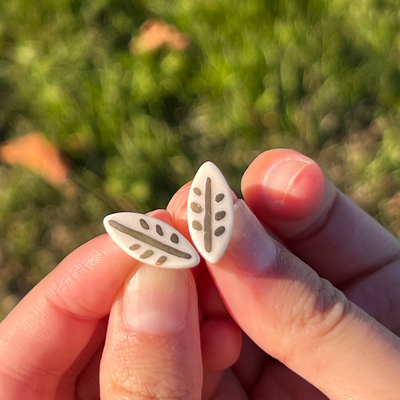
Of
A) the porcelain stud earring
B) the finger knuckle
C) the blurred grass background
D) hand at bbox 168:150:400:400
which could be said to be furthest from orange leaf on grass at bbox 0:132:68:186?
the finger knuckle

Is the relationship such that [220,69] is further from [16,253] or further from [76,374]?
[76,374]

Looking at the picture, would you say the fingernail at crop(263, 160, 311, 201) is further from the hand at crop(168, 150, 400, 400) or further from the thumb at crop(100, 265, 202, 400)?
the thumb at crop(100, 265, 202, 400)

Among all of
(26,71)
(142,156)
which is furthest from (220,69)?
(26,71)

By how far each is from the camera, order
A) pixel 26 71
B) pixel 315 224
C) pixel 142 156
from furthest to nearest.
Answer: pixel 26 71 < pixel 142 156 < pixel 315 224

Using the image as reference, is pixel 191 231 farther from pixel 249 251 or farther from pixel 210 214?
pixel 249 251

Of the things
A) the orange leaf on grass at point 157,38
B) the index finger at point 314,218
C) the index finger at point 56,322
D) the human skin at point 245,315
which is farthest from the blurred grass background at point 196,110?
the index finger at point 56,322

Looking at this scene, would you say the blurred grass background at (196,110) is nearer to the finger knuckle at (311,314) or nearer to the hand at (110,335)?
the hand at (110,335)
